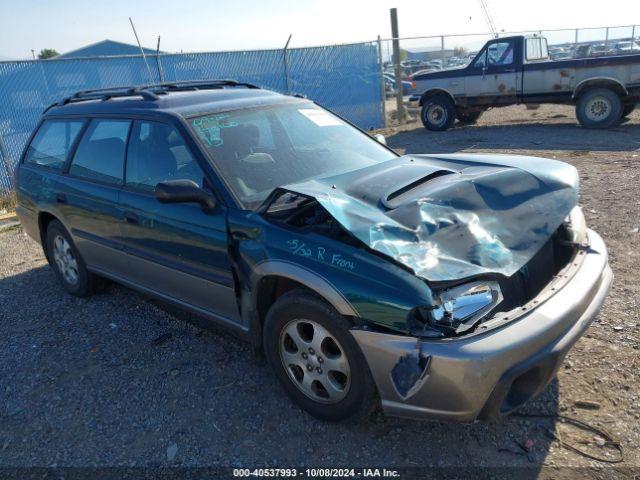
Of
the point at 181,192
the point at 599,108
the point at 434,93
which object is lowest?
the point at 599,108

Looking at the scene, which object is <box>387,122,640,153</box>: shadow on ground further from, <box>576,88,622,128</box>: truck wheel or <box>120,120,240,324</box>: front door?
<box>120,120,240,324</box>: front door

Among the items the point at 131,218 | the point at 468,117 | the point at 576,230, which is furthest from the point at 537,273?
the point at 468,117

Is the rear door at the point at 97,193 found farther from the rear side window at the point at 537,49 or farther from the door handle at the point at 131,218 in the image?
the rear side window at the point at 537,49

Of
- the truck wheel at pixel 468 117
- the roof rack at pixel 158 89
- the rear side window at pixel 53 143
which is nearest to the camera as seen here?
the roof rack at pixel 158 89

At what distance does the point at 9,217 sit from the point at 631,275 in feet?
27.9

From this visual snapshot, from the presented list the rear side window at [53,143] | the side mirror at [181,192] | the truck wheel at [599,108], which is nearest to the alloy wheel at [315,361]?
the side mirror at [181,192]

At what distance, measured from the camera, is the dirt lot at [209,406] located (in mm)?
2715

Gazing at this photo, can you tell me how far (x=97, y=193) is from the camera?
4113mm

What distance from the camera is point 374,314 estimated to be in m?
2.44

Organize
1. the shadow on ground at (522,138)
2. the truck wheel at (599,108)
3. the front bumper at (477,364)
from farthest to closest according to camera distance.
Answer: the truck wheel at (599,108) < the shadow on ground at (522,138) < the front bumper at (477,364)

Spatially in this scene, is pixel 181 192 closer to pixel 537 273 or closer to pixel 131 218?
pixel 131 218

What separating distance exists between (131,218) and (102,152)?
80 centimetres

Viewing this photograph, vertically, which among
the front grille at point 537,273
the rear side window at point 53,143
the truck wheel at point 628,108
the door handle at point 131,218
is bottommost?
the truck wheel at point 628,108

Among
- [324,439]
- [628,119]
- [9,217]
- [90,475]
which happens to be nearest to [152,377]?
[90,475]
